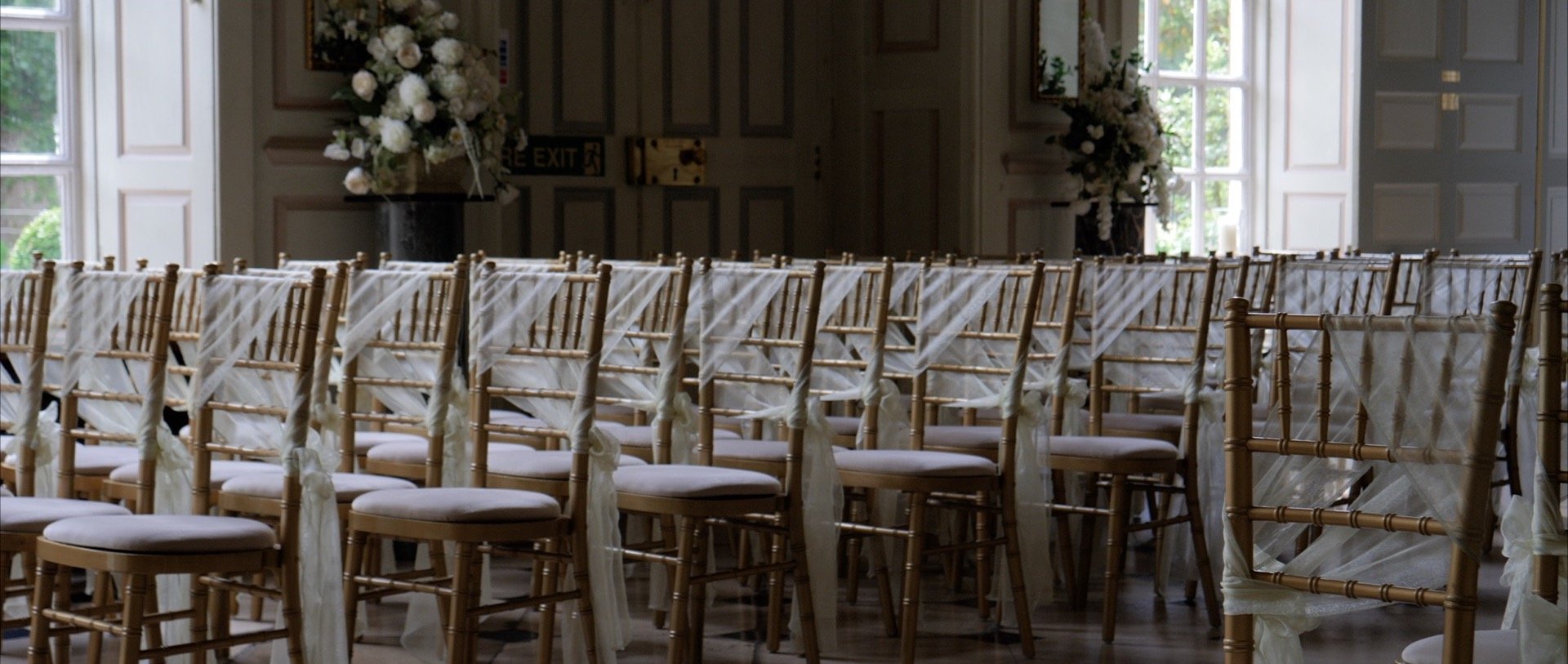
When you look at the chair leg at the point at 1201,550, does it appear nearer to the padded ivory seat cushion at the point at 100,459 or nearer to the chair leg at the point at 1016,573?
the chair leg at the point at 1016,573

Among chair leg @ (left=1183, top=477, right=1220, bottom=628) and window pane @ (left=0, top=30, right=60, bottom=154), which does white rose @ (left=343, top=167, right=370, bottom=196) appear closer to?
window pane @ (left=0, top=30, right=60, bottom=154)

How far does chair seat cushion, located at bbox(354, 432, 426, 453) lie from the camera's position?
423 centimetres

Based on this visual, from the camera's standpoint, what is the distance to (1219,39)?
1012 centimetres

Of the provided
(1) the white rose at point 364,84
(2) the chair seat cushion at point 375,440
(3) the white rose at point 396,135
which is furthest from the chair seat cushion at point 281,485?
(1) the white rose at point 364,84

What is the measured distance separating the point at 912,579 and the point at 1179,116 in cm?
671

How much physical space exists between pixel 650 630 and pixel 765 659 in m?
0.40

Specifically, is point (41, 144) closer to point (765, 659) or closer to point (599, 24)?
point (599, 24)

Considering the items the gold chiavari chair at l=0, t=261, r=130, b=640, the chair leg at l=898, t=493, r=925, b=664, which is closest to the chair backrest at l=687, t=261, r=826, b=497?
the chair leg at l=898, t=493, r=925, b=664

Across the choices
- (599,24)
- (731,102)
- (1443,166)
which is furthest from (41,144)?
(1443,166)

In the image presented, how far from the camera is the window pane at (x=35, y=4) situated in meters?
6.21

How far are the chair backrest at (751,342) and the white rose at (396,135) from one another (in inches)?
82.0

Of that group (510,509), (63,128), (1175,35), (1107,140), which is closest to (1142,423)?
(510,509)

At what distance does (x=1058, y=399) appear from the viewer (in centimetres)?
456

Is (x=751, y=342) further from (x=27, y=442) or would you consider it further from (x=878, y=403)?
(x=27, y=442)
